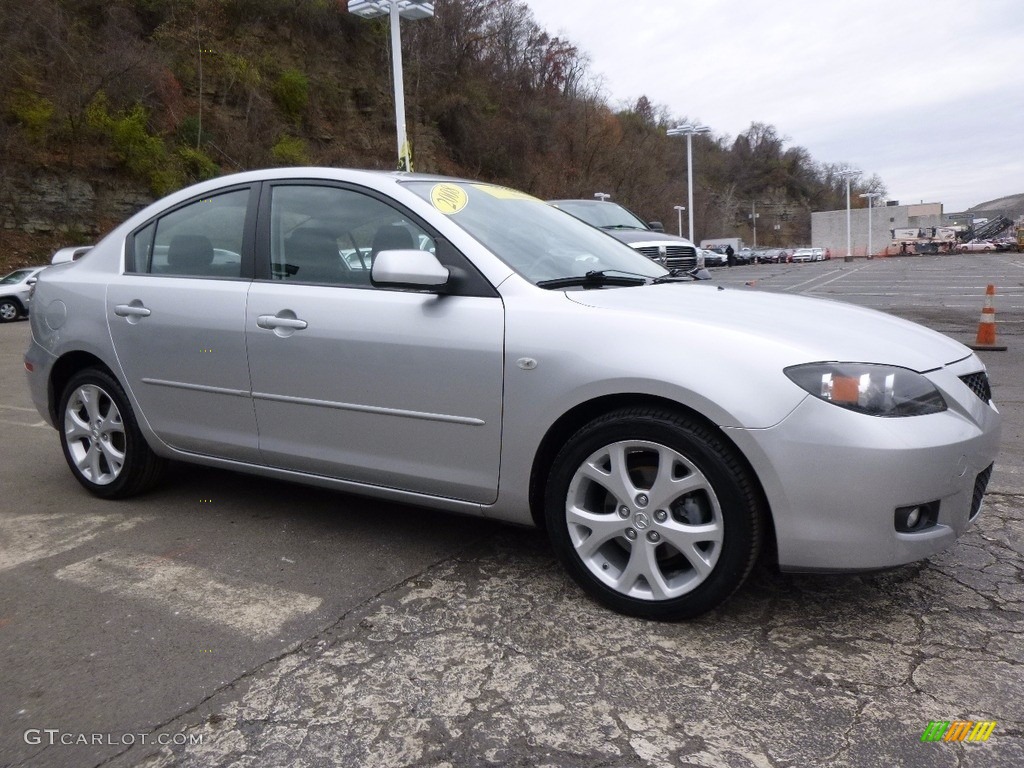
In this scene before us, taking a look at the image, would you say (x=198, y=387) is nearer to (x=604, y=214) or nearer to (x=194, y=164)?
(x=604, y=214)

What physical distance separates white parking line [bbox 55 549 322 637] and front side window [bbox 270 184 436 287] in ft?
4.07

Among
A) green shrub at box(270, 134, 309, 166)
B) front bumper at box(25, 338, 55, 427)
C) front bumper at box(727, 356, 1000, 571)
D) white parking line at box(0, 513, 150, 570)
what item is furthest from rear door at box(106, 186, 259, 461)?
green shrub at box(270, 134, 309, 166)

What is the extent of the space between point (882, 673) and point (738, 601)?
581mm

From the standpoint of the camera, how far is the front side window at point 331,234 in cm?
346

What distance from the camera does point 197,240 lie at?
4.02 m

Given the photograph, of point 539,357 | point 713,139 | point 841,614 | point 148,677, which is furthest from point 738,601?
point 713,139

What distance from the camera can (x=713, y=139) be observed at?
121000mm

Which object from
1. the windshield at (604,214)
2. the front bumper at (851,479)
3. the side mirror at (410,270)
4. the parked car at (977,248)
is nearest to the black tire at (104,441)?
the side mirror at (410,270)

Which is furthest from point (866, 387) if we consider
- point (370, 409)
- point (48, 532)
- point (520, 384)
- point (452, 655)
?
point (48, 532)

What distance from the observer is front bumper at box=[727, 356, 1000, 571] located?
253 cm

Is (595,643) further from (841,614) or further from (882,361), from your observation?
(882,361)

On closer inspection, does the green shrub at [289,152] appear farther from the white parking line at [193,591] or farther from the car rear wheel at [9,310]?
the white parking line at [193,591]

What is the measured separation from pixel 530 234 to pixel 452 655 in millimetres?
1760

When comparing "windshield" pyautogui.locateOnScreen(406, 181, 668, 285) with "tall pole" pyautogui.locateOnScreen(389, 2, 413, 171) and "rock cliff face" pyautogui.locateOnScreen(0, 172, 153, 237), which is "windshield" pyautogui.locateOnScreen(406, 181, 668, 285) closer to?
"tall pole" pyautogui.locateOnScreen(389, 2, 413, 171)
